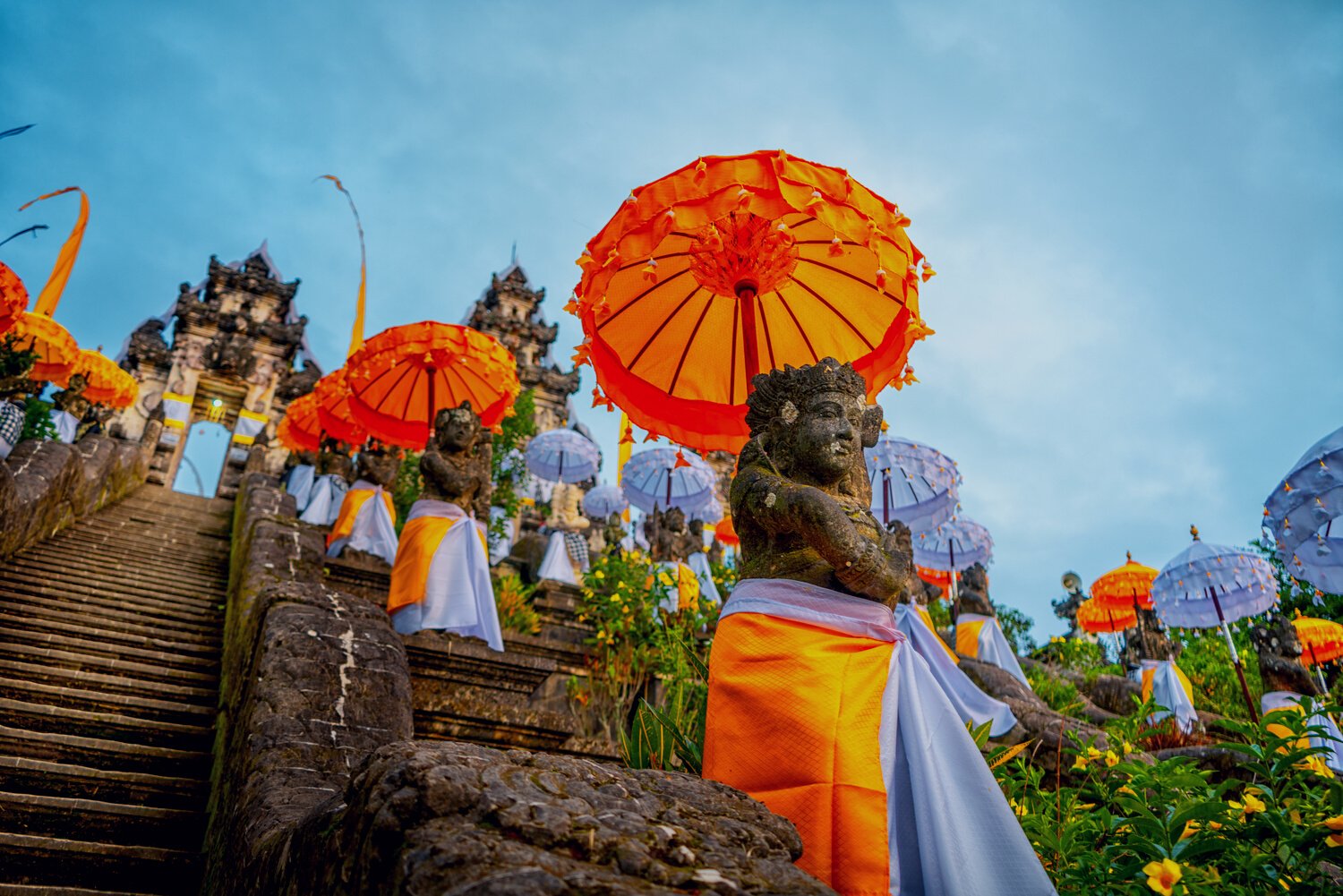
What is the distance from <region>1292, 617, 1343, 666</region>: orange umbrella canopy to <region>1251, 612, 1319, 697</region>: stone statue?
102 cm

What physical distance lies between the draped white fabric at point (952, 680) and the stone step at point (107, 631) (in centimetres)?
392

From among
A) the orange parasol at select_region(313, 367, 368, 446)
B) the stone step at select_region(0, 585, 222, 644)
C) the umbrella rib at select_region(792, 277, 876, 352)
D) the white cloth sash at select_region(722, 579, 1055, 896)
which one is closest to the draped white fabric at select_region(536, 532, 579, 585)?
the orange parasol at select_region(313, 367, 368, 446)

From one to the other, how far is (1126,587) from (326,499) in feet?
37.8

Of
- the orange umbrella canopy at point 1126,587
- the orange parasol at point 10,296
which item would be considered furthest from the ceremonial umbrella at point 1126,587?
the orange parasol at point 10,296

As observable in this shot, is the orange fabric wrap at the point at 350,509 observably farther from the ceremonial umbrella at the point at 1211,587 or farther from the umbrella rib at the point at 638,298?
the ceremonial umbrella at the point at 1211,587

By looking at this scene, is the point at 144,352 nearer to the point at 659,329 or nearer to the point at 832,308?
the point at 659,329

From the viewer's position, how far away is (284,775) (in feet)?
7.29

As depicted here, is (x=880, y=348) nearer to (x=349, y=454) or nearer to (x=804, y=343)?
(x=804, y=343)

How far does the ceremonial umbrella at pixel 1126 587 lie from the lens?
10.8 meters

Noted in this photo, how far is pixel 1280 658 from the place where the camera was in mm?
6953

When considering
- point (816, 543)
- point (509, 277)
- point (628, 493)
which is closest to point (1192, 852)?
point (816, 543)

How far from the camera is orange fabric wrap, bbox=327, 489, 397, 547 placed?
832 cm

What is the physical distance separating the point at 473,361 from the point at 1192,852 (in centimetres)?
630

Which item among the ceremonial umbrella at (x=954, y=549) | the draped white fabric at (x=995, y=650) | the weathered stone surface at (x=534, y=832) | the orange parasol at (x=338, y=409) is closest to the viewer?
the weathered stone surface at (x=534, y=832)
